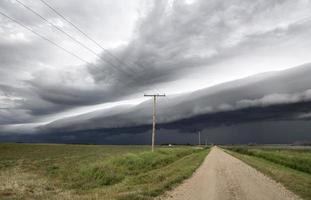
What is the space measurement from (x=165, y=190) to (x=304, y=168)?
26.3 m

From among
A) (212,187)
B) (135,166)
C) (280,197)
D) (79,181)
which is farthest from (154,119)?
(280,197)

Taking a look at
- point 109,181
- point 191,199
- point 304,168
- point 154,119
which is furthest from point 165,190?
point 154,119

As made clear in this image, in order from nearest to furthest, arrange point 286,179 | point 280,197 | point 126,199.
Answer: point 126,199 < point 280,197 < point 286,179

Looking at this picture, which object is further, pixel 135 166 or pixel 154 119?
pixel 154 119

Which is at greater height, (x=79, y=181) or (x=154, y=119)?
(x=154, y=119)

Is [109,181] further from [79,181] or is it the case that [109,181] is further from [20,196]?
[20,196]

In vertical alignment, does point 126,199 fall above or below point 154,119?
below

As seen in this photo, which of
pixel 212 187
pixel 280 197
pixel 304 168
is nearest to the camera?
pixel 280 197

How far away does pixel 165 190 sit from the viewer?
1966 centimetres

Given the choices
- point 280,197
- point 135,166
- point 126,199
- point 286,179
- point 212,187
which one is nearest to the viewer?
point 126,199

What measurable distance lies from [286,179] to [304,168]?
1702 centimetres

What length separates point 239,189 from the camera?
66.6 ft

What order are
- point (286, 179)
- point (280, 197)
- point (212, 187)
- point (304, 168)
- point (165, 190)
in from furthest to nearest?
1. point (304, 168)
2. point (286, 179)
3. point (212, 187)
4. point (165, 190)
5. point (280, 197)

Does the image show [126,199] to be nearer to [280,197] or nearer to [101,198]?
[101,198]
